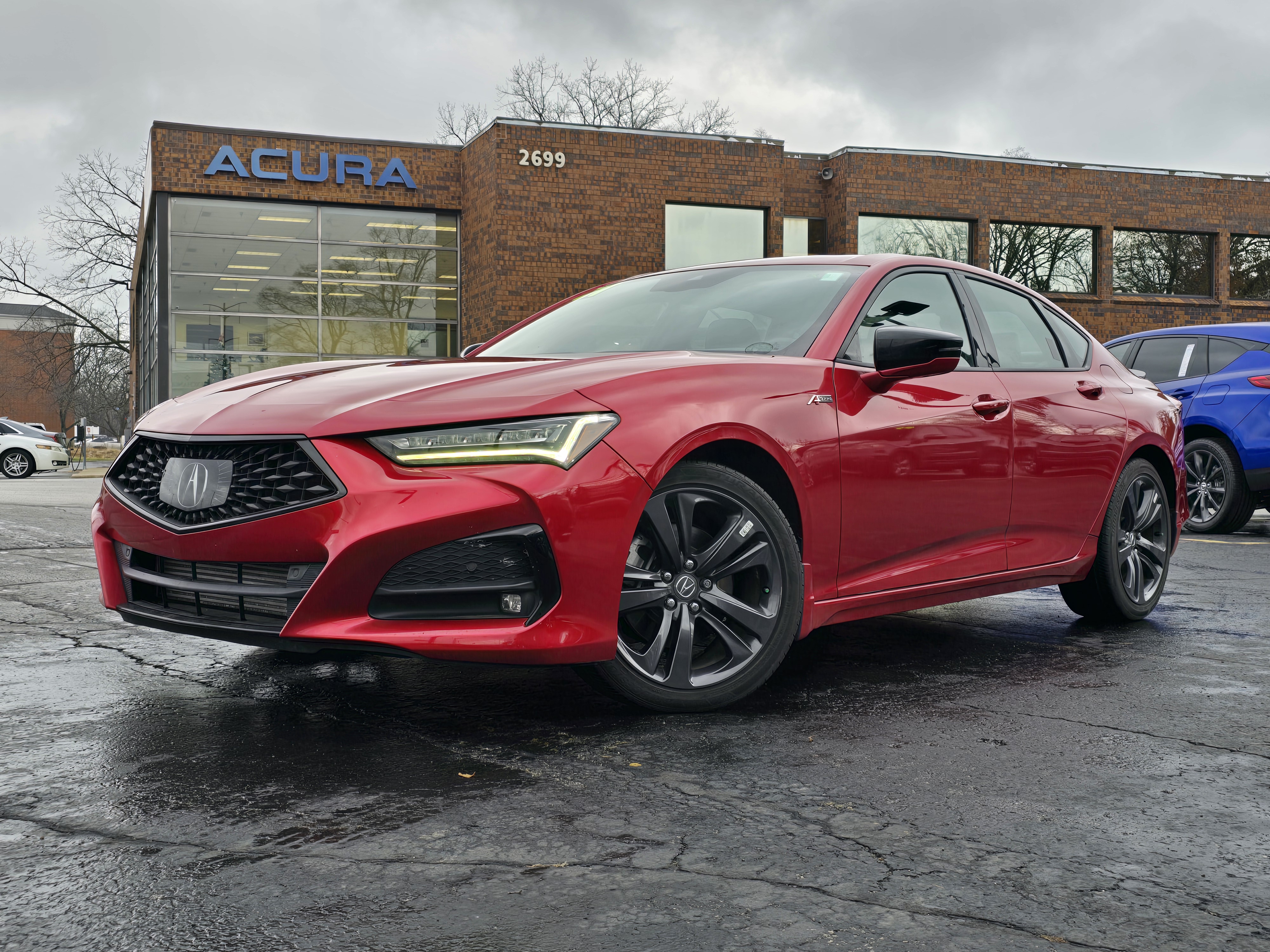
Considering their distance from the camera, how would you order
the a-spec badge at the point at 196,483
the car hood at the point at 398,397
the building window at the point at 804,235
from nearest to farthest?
the car hood at the point at 398,397 < the a-spec badge at the point at 196,483 < the building window at the point at 804,235

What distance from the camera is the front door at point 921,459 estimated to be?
4227 millimetres

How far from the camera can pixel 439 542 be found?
3.30 meters

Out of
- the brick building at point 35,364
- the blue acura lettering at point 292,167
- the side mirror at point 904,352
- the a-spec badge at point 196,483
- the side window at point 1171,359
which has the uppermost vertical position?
the blue acura lettering at point 292,167

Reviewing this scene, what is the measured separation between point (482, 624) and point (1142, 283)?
98.5ft

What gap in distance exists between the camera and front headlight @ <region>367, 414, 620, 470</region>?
3342 millimetres

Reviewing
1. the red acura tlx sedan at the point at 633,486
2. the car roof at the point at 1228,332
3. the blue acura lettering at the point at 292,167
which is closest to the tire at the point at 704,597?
the red acura tlx sedan at the point at 633,486

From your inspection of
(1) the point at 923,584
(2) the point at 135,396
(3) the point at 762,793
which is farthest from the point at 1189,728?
(2) the point at 135,396

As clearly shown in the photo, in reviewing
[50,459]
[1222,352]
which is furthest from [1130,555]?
[50,459]

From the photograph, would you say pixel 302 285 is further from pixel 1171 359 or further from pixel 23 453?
pixel 1171 359

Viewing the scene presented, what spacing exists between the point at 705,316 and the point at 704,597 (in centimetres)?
129

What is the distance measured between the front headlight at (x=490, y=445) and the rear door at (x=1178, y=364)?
835cm

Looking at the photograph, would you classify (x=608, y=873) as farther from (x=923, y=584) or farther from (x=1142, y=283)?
(x=1142, y=283)

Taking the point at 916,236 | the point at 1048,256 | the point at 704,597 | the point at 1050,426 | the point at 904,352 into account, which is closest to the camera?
the point at 704,597

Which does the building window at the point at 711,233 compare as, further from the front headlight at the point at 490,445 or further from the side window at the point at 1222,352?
the front headlight at the point at 490,445
